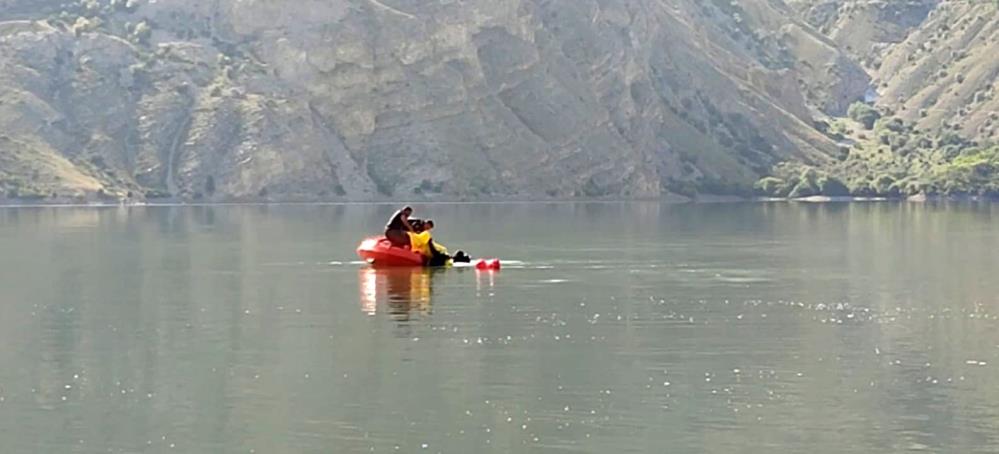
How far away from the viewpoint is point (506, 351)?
5669cm

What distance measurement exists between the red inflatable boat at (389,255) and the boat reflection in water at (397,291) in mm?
655

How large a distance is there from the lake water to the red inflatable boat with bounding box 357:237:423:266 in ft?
6.23

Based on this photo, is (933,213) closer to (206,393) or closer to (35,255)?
(35,255)

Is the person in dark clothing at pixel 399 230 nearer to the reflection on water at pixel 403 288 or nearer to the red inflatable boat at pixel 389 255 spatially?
the red inflatable boat at pixel 389 255

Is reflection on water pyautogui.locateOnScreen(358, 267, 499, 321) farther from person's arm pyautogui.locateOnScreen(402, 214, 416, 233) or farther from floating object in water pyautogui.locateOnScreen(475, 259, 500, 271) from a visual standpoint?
person's arm pyautogui.locateOnScreen(402, 214, 416, 233)

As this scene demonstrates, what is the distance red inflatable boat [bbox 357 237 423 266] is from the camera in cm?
9225

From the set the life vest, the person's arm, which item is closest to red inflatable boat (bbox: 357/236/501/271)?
the life vest

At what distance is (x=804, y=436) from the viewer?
42.2 meters

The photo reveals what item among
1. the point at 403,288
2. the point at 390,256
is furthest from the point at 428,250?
the point at 403,288

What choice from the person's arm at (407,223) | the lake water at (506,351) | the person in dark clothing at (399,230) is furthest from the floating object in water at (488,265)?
the person's arm at (407,223)

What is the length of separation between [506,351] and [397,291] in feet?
73.8

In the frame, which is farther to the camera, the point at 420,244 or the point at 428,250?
the point at 428,250

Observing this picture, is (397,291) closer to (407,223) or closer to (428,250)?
(428,250)

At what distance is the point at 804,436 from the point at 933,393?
7198mm
